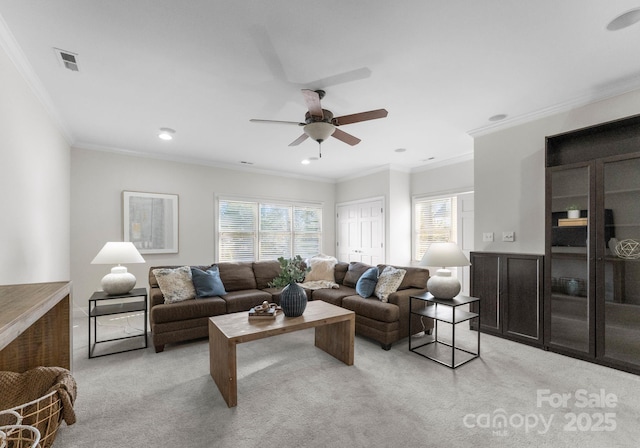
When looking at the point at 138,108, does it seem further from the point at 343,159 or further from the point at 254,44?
the point at 343,159

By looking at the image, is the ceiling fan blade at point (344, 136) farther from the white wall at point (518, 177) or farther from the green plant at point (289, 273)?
the white wall at point (518, 177)

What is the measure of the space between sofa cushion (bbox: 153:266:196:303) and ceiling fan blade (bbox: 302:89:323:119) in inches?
97.4

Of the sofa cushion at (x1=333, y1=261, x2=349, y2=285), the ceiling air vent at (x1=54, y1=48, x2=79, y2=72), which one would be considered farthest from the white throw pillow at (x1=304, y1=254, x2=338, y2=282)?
the ceiling air vent at (x1=54, y1=48, x2=79, y2=72)

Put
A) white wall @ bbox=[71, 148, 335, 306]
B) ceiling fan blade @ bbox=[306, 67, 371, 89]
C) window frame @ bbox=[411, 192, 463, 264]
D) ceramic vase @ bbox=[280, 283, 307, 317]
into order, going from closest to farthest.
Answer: ceiling fan blade @ bbox=[306, 67, 371, 89] → ceramic vase @ bbox=[280, 283, 307, 317] → white wall @ bbox=[71, 148, 335, 306] → window frame @ bbox=[411, 192, 463, 264]

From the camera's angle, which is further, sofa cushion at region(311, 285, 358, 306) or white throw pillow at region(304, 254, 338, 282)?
white throw pillow at region(304, 254, 338, 282)

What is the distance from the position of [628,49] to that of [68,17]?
3.88 metres

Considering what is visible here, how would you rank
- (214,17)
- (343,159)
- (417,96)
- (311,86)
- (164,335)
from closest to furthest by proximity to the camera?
(214,17) < (311,86) < (417,96) < (164,335) < (343,159)

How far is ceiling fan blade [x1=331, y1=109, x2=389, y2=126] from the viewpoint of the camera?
2.43 meters

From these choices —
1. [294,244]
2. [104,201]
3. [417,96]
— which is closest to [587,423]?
[417,96]

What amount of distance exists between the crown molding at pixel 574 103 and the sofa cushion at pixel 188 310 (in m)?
3.86

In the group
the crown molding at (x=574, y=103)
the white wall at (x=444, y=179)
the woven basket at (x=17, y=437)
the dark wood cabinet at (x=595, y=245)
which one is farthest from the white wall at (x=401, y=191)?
the woven basket at (x=17, y=437)

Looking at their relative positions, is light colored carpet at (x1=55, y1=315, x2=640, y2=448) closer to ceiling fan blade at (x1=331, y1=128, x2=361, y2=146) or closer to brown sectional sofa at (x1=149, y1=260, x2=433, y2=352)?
brown sectional sofa at (x1=149, y1=260, x2=433, y2=352)

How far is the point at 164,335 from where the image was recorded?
3.08 m

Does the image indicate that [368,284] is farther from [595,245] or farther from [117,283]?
[117,283]
